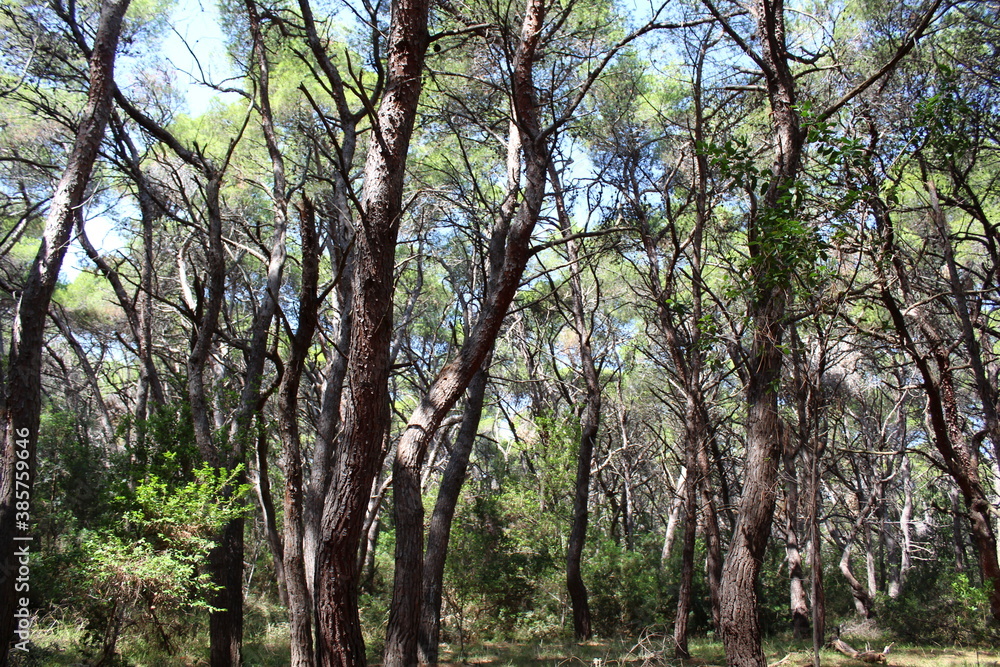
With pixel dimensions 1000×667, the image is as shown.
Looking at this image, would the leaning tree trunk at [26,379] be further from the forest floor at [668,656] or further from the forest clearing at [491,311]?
the forest floor at [668,656]

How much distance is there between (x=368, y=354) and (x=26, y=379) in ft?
10.5

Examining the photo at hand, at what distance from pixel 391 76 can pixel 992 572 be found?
8.11m

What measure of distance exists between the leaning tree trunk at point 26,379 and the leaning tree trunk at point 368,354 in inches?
113

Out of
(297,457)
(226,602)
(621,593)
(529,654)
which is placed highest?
(297,457)

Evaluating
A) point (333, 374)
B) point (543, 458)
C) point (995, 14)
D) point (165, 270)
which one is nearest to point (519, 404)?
point (543, 458)

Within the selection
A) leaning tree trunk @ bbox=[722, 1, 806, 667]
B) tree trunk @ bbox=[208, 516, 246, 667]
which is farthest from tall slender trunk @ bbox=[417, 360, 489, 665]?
leaning tree trunk @ bbox=[722, 1, 806, 667]

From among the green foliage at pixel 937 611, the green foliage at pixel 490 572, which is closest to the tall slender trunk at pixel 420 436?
the green foliage at pixel 490 572

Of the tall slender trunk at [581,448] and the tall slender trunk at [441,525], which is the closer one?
the tall slender trunk at [441,525]

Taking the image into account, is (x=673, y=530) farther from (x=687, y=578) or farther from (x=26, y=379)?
(x=26, y=379)

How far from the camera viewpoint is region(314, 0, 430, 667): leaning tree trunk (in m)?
3.29

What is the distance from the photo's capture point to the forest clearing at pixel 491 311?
4.45 meters

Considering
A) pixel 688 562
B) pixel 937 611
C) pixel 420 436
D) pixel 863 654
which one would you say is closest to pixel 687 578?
pixel 688 562

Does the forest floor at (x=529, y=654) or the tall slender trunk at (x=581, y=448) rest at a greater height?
the tall slender trunk at (x=581, y=448)

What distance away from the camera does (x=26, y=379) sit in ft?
16.2
